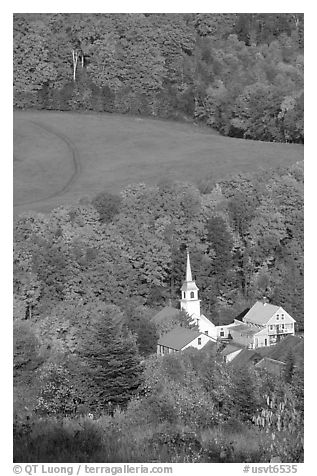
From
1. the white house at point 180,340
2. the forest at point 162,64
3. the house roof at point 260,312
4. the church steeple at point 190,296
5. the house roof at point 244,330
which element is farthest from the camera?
the church steeple at point 190,296

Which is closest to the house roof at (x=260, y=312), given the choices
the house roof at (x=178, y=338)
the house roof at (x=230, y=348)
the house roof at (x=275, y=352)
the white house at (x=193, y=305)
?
the house roof at (x=230, y=348)

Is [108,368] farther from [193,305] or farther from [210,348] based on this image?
[193,305]

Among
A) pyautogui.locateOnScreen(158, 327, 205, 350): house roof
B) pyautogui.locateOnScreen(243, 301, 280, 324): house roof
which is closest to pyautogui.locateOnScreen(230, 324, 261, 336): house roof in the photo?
pyautogui.locateOnScreen(243, 301, 280, 324): house roof

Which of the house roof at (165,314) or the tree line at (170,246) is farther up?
the tree line at (170,246)

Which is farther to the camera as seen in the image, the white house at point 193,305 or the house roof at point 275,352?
the white house at point 193,305

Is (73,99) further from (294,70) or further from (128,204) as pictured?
(294,70)

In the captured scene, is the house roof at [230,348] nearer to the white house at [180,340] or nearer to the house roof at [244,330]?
the house roof at [244,330]

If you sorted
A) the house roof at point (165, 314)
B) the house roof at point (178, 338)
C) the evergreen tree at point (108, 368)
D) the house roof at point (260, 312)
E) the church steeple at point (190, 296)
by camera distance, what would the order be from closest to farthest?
the evergreen tree at point (108, 368) → the house roof at point (178, 338) → the house roof at point (165, 314) → the house roof at point (260, 312) → the church steeple at point (190, 296)

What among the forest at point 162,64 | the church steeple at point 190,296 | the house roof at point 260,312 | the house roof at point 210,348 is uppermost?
the forest at point 162,64
